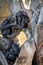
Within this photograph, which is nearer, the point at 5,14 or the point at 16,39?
the point at 16,39

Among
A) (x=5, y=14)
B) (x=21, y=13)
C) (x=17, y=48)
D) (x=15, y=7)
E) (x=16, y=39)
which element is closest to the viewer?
(x=17, y=48)

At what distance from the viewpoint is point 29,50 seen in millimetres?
2857

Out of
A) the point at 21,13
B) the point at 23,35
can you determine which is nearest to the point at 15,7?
the point at 21,13

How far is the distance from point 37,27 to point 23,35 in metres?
0.50

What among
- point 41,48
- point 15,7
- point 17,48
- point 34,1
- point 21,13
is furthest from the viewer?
point 15,7

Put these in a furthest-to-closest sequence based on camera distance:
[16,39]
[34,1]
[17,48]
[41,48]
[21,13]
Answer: [34,1] → [21,13] → [16,39] → [17,48] → [41,48]

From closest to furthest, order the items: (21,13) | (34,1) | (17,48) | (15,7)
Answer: (17,48)
(21,13)
(34,1)
(15,7)

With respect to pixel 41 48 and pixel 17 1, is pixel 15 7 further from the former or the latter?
pixel 41 48

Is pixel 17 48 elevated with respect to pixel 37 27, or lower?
lower

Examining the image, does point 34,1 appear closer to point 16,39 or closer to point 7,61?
point 16,39

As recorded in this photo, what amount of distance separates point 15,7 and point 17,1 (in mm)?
151

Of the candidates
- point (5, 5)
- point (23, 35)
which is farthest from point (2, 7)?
point (23, 35)

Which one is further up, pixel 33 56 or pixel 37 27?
pixel 37 27

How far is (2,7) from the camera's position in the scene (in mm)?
4816
